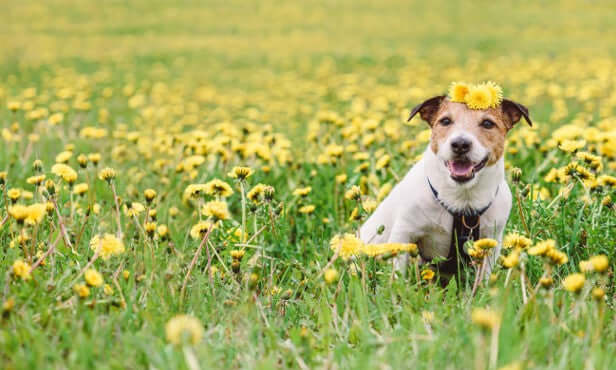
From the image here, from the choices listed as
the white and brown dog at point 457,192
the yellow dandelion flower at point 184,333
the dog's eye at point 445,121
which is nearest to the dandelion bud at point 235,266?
the white and brown dog at point 457,192

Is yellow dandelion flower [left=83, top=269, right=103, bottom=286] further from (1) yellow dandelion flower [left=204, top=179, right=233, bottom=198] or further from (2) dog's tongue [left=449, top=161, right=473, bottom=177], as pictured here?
(2) dog's tongue [left=449, top=161, right=473, bottom=177]

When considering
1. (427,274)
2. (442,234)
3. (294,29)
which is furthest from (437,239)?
(294,29)

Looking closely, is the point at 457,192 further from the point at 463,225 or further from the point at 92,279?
the point at 92,279

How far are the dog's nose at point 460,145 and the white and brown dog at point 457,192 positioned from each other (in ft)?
0.21

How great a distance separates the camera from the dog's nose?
2.75 m

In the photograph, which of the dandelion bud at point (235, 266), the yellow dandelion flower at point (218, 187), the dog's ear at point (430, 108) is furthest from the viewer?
the dog's ear at point (430, 108)

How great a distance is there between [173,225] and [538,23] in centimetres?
1991

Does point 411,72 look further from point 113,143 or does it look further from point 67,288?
point 67,288

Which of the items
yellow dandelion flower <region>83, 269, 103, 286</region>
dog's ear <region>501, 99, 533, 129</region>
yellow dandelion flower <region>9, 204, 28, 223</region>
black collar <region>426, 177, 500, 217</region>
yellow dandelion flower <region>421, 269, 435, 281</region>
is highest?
dog's ear <region>501, 99, 533, 129</region>

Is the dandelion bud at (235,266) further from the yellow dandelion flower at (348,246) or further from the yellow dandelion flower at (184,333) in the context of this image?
the yellow dandelion flower at (184,333)

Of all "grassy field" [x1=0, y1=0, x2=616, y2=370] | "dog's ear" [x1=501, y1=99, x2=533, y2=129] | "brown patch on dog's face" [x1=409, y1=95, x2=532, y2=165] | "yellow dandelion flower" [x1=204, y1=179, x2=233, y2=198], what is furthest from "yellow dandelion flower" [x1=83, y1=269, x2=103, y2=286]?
"dog's ear" [x1=501, y1=99, x2=533, y2=129]

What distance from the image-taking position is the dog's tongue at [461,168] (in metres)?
2.84

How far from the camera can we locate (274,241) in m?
3.33

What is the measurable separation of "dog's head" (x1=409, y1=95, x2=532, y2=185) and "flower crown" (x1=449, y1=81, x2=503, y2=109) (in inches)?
3.6
